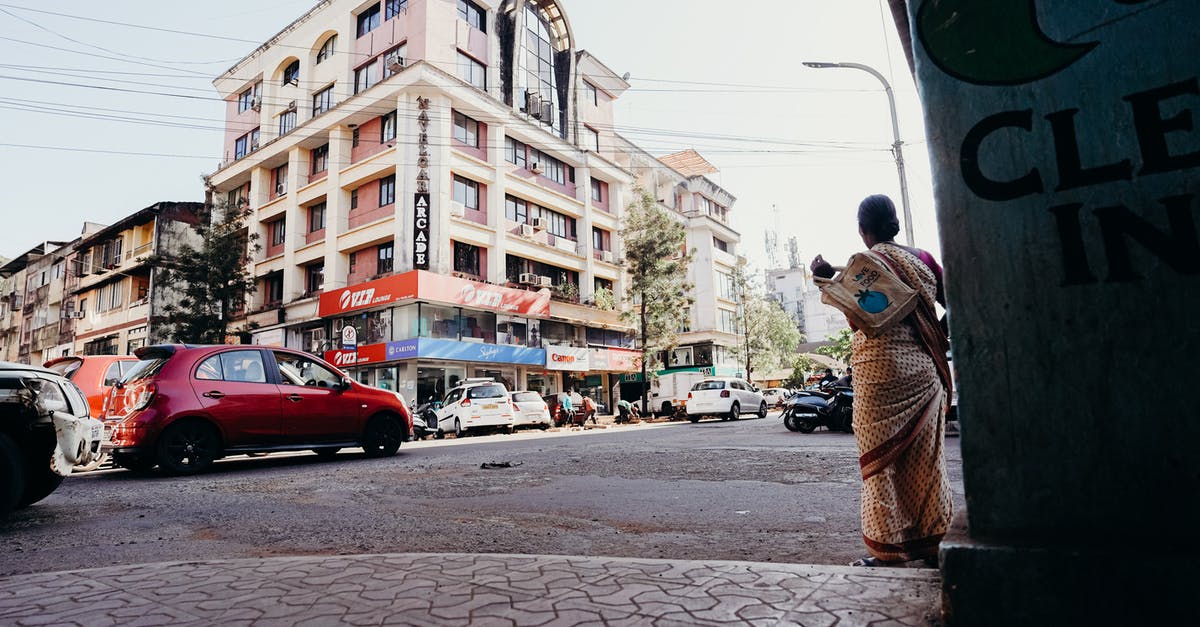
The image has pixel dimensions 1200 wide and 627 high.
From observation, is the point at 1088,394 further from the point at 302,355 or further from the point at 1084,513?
the point at 302,355

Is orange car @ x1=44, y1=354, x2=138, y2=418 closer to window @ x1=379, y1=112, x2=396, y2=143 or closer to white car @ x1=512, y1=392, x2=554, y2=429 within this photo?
white car @ x1=512, y1=392, x2=554, y2=429

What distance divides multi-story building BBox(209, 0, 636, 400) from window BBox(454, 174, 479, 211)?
10 centimetres

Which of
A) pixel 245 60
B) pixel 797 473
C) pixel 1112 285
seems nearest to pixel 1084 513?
pixel 1112 285

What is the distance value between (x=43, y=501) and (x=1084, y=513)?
748 cm

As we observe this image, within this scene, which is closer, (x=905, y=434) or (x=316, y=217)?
(x=905, y=434)

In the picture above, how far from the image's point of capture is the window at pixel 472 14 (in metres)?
29.4

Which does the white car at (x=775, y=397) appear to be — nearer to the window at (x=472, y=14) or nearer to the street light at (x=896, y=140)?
the street light at (x=896, y=140)

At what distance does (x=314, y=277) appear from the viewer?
99.9 ft

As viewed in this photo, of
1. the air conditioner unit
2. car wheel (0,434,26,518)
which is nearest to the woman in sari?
car wheel (0,434,26,518)

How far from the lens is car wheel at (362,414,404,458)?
30.6 feet

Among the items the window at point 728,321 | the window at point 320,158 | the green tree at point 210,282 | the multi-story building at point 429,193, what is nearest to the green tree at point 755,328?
the window at point 728,321

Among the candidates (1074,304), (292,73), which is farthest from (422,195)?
(1074,304)

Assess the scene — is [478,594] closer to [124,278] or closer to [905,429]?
[905,429]

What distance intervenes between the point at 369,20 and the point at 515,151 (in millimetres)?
9193
